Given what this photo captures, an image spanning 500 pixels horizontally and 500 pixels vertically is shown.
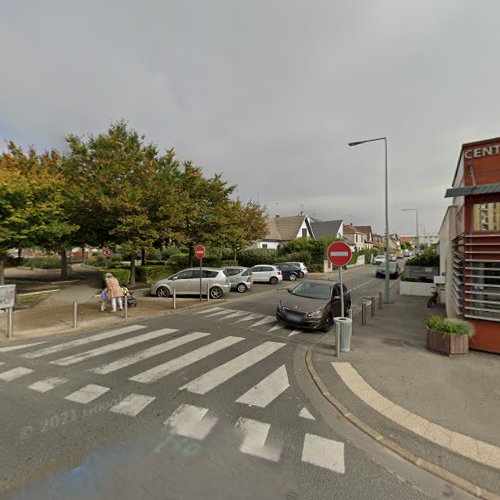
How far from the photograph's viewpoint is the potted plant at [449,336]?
621 centimetres

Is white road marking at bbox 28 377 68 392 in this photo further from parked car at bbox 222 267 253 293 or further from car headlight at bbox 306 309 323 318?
parked car at bbox 222 267 253 293

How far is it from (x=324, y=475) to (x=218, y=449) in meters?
1.23

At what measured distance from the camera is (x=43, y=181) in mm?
11484

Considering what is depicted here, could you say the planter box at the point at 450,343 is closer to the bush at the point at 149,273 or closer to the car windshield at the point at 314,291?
the car windshield at the point at 314,291

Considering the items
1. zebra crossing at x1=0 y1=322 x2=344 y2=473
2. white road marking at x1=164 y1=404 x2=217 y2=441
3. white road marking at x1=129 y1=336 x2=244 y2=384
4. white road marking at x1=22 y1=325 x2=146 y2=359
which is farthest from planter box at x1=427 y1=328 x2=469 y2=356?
white road marking at x1=22 y1=325 x2=146 y2=359

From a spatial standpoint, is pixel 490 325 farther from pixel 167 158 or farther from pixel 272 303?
pixel 167 158

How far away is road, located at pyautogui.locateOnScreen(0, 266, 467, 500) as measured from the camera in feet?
9.11

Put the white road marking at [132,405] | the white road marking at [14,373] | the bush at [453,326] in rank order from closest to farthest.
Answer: the white road marking at [132,405] → the white road marking at [14,373] → the bush at [453,326]

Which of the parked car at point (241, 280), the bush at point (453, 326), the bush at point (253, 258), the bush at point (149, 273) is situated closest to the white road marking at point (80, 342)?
the bush at point (453, 326)

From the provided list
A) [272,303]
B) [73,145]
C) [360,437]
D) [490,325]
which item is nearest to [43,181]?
[73,145]

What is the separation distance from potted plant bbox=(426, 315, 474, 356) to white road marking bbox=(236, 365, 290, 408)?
382 centimetres

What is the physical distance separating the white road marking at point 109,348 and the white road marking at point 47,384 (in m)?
0.74

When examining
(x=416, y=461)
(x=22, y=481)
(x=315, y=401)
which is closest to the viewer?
(x=22, y=481)

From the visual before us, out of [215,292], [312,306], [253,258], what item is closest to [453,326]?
[312,306]
